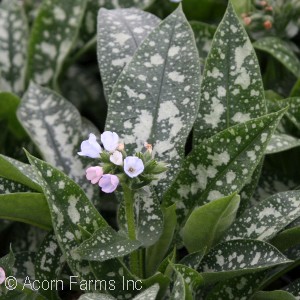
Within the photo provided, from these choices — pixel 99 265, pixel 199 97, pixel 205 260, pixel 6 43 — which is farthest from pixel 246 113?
pixel 6 43

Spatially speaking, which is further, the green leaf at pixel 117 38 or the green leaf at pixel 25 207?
the green leaf at pixel 117 38

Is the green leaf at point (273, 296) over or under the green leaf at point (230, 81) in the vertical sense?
under

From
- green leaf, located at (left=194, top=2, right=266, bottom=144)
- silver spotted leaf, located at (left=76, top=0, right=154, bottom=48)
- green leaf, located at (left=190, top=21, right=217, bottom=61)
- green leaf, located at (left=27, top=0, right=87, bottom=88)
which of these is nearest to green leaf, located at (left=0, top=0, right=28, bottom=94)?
green leaf, located at (left=27, top=0, right=87, bottom=88)

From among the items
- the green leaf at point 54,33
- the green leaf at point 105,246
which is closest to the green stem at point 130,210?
the green leaf at point 105,246

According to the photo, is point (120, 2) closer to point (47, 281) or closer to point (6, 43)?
point (6, 43)

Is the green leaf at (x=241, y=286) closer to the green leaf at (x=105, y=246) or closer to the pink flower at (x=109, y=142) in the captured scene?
the green leaf at (x=105, y=246)

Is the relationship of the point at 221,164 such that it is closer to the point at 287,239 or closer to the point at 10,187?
the point at 287,239
